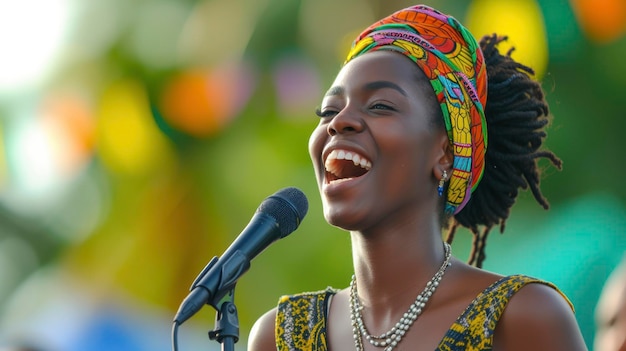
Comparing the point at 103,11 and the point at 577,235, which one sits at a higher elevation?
the point at 103,11

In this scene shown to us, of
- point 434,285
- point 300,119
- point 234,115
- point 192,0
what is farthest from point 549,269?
point 192,0

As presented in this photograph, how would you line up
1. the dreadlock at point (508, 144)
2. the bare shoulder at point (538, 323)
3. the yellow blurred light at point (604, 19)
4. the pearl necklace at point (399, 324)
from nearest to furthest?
the bare shoulder at point (538, 323) → the pearl necklace at point (399, 324) → the dreadlock at point (508, 144) → the yellow blurred light at point (604, 19)

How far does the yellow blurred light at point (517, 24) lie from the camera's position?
7.02 meters

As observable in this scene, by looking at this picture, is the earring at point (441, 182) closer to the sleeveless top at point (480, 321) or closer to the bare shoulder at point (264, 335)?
the sleeveless top at point (480, 321)

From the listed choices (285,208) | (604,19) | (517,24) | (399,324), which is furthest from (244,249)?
(604,19)

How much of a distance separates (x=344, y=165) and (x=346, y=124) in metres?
0.12

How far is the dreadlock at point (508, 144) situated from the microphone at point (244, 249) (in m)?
0.92

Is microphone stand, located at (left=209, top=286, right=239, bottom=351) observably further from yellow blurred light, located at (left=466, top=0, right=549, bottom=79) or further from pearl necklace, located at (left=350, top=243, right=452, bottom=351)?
yellow blurred light, located at (left=466, top=0, right=549, bottom=79)

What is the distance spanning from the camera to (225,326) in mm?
2125

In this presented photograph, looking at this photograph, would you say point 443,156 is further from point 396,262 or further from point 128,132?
point 128,132

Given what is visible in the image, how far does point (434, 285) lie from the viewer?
2857 mm

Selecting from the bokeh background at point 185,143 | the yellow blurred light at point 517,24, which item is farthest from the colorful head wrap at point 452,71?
the yellow blurred light at point 517,24

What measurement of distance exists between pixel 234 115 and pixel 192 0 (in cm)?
124

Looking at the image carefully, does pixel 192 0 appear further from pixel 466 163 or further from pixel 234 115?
pixel 466 163
